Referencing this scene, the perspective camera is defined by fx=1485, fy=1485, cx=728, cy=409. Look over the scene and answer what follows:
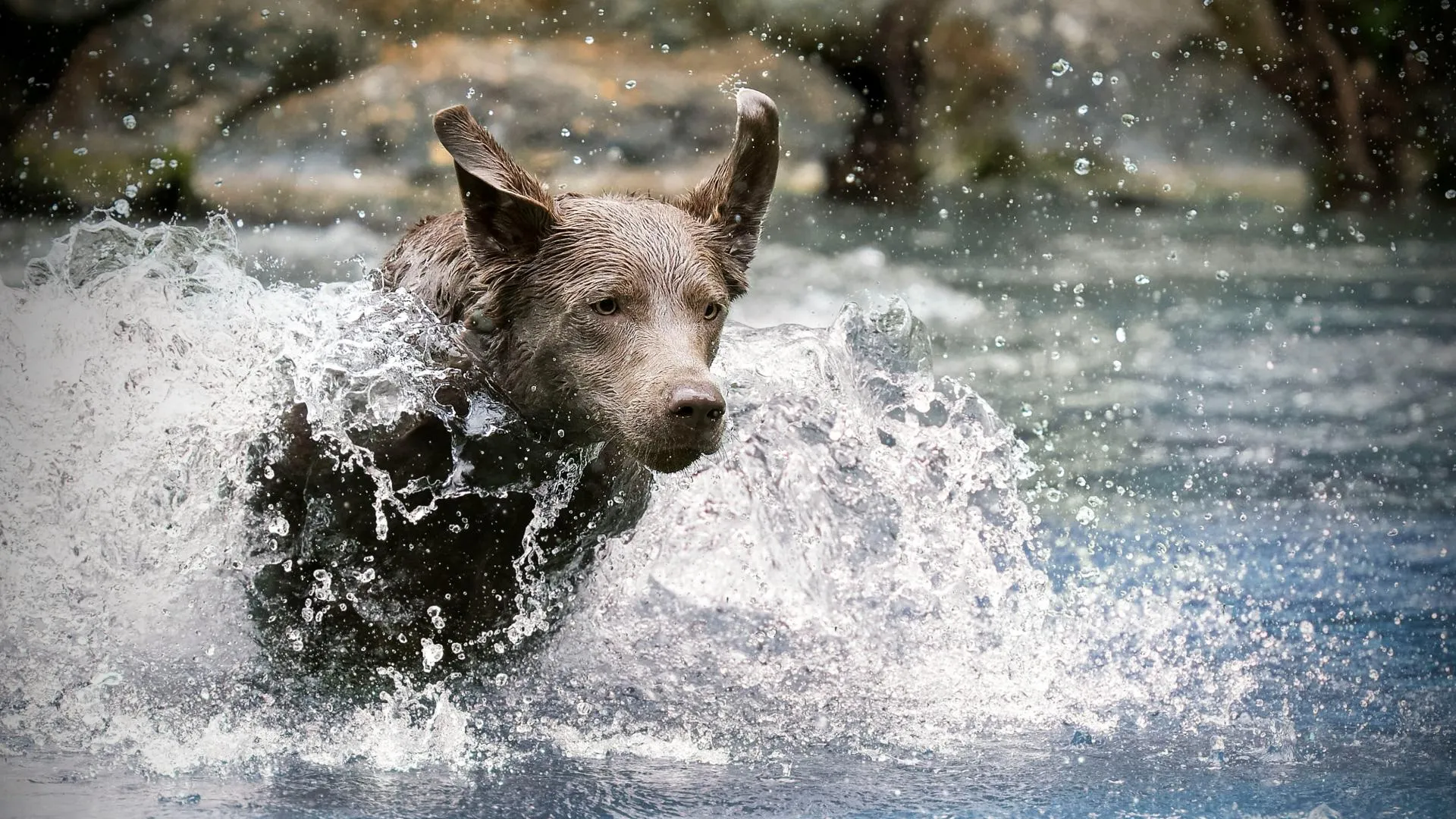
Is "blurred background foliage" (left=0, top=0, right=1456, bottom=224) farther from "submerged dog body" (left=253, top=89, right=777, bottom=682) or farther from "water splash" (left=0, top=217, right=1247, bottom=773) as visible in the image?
"submerged dog body" (left=253, top=89, right=777, bottom=682)

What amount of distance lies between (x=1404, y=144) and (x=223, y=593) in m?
12.9

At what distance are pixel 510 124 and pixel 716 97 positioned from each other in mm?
1942

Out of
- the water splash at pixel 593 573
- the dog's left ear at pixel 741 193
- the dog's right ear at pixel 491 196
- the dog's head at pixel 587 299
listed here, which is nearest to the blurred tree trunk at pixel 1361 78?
the water splash at pixel 593 573

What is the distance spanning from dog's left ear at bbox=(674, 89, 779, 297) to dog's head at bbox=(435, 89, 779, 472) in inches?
1.4

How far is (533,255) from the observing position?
361cm

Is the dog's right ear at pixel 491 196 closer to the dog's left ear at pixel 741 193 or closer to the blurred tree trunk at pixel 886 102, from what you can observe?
the dog's left ear at pixel 741 193

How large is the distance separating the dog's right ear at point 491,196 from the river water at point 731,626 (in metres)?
0.35

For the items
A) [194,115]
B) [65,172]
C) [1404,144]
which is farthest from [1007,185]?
[65,172]

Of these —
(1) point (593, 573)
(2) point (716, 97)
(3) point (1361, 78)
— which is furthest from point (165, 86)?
(3) point (1361, 78)

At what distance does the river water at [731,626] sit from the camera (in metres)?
3.70

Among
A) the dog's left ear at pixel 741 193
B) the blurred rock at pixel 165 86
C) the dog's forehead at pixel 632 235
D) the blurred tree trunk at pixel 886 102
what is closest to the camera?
the dog's forehead at pixel 632 235

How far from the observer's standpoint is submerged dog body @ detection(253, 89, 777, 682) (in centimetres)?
350

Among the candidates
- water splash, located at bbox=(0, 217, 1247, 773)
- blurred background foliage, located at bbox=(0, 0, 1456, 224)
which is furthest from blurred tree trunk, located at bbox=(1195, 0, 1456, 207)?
water splash, located at bbox=(0, 217, 1247, 773)

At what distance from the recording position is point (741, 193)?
3939 mm
